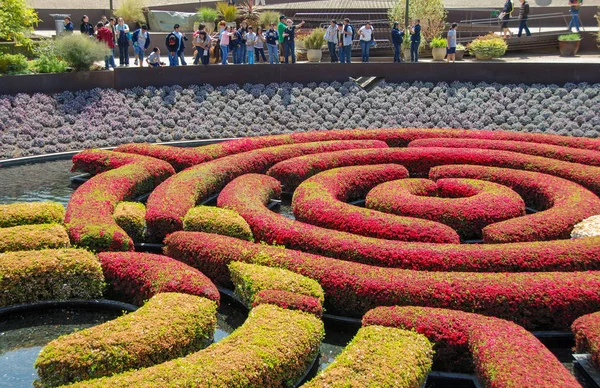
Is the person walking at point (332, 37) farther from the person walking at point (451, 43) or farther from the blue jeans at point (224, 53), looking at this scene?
the person walking at point (451, 43)

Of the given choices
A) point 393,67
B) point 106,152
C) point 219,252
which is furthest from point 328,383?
point 393,67

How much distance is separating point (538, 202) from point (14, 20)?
68.1 ft

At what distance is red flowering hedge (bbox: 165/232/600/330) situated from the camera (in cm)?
1166

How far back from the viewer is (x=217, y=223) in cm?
1505

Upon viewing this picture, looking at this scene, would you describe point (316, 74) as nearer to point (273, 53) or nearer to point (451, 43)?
point (273, 53)

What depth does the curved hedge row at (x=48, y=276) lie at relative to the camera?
42.3 feet

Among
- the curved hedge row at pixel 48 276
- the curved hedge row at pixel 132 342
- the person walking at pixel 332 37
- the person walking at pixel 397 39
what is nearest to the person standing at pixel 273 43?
the person walking at pixel 332 37

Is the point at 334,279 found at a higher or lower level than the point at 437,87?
lower

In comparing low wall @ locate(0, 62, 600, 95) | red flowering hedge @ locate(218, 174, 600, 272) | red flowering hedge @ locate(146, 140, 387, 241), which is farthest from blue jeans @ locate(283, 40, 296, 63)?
red flowering hedge @ locate(218, 174, 600, 272)

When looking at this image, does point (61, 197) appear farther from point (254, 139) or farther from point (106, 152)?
point (254, 139)

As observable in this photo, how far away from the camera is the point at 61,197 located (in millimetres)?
19188

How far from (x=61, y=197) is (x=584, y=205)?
40.1ft

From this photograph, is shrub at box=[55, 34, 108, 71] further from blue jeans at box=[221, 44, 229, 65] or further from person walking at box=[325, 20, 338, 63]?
person walking at box=[325, 20, 338, 63]

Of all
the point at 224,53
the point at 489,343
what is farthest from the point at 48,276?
the point at 224,53
